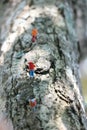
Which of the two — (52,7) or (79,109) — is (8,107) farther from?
(52,7)

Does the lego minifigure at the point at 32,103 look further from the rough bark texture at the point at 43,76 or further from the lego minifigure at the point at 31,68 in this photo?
the lego minifigure at the point at 31,68

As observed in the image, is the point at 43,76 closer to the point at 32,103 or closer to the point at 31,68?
the point at 31,68

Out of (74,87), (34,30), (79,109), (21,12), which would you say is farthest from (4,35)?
(79,109)

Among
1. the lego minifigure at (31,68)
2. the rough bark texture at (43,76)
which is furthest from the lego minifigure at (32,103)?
the lego minifigure at (31,68)

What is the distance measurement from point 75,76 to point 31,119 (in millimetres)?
742

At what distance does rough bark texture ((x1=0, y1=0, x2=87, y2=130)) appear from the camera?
202 centimetres

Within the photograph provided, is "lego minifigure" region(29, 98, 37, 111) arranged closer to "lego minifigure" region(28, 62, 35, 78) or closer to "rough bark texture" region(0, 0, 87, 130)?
"rough bark texture" region(0, 0, 87, 130)

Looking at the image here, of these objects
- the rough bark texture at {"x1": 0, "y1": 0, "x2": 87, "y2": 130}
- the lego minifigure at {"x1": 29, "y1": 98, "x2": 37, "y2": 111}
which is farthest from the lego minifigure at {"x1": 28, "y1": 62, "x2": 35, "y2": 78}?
the lego minifigure at {"x1": 29, "y1": 98, "x2": 37, "y2": 111}

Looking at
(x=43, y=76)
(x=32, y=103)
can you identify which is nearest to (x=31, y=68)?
(x=43, y=76)

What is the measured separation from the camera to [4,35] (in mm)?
3410

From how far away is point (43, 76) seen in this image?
2.35 m

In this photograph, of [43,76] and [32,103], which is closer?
[32,103]

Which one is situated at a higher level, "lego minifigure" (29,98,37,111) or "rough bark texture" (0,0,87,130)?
"lego minifigure" (29,98,37,111)

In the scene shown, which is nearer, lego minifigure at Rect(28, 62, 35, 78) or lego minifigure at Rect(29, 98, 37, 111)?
lego minifigure at Rect(29, 98, 37, 111)
